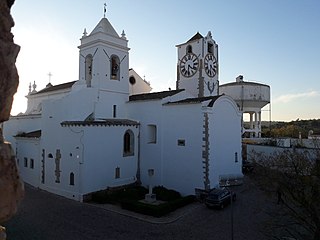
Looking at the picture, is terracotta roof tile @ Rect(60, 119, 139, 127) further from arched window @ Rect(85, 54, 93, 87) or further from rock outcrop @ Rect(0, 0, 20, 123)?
rock outcrop @ Rect(0, 0, 20, 123)

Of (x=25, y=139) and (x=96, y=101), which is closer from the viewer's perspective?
(x=96, y=101)

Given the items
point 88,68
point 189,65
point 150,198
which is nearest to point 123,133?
point 150,198

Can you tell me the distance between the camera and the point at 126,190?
24078 millimetres

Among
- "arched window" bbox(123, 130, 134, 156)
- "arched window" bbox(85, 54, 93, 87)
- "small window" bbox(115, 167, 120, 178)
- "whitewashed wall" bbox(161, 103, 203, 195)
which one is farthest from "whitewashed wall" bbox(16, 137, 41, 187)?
"whitewashed wall" bbox(161, 103, 203, 195)

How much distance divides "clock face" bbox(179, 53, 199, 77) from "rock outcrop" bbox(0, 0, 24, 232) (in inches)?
1055

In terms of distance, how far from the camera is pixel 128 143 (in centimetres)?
2636

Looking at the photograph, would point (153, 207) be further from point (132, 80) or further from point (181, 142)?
point (132, 80)

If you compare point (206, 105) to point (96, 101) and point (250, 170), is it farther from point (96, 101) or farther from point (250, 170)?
point (250, 170)

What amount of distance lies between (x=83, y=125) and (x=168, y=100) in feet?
24.7

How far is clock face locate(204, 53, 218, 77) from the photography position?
96.9 ft

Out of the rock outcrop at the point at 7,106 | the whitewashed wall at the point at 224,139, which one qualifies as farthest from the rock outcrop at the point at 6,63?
the whitewashed wall at the point at 224,139

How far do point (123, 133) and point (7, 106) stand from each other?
21.8 m

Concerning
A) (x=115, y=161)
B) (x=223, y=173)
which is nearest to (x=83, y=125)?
(x=115, y=161)

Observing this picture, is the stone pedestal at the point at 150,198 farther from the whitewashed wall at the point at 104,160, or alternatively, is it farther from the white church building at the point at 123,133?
the whitewashed wall at the point at 104,160
